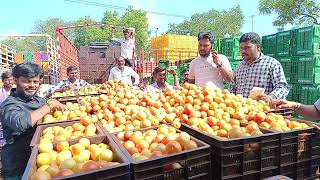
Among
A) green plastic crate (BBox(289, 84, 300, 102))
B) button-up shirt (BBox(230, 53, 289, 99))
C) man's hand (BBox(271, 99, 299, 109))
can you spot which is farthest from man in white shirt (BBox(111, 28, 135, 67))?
man's hand (BBox(271, 99, 299, 109))

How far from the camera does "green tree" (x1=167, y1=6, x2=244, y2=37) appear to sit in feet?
202

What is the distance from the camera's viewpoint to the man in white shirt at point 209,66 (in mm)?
4594

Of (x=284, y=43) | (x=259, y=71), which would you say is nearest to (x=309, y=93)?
(x=284, y=43)

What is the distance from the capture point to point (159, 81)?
5547mm

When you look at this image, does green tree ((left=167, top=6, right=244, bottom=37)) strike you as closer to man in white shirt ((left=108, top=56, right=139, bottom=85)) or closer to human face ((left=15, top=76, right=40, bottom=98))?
man in white shirt ((left=108, top=56, right=139, bottom=85))

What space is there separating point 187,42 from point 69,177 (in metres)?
20.0

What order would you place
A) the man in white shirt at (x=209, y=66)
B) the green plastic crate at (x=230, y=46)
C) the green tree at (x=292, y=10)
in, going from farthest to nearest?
1. the green tree at (x=292, y=10)
2. the green plastic crate at (x=230, y=46)
3. the man in white shirt at (x=209, y=66)

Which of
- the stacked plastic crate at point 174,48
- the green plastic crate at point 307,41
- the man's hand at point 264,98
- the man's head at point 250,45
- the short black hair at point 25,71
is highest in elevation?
the stacked plastic crate at point 174,48

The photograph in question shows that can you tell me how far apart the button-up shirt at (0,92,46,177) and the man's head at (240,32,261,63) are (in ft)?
9.68

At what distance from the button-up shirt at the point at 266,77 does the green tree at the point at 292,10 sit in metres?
23.9

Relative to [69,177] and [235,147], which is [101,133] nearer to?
[69,177]

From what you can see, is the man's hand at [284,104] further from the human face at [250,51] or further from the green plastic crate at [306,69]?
the green plastic crate at [306,69]

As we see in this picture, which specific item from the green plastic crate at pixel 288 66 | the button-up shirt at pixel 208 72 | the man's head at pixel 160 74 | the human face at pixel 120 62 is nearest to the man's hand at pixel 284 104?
the button-up shirt at pixel 208 72

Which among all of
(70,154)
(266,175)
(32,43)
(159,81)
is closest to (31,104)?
(70,154)
